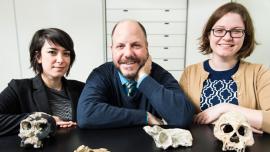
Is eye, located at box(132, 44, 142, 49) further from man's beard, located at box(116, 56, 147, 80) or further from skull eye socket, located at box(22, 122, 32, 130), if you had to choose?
skull eye socket, located at box(22, 122, 32, 130)

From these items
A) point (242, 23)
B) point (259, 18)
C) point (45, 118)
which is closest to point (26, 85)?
point (45, 118)

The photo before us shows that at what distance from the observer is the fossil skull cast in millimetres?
881

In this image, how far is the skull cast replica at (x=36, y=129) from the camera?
0.90 metres

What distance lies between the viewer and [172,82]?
1256mm

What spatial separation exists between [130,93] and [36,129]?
46cm

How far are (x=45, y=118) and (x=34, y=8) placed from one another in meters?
2.40

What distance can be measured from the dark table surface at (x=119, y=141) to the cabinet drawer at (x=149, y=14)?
217 centimetres

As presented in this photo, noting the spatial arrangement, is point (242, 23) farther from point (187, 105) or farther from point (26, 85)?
point (26, 85)

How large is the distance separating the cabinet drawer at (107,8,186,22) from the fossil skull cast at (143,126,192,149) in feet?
7.58

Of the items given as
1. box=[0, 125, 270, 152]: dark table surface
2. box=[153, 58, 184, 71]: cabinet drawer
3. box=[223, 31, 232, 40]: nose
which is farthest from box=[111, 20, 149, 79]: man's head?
box=[153, 58, 184, 71]: cabinet drawer

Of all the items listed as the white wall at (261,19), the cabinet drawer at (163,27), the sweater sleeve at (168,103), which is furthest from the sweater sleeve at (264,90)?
the cabinet drawer at (163,27)

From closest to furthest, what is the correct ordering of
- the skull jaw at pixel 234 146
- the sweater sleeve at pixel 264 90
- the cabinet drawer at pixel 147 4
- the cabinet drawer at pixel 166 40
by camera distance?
1. the skull jaw at pixel 234 146
2. the sweater sleeve at pixel 264 90
3. the cabinet drawer at pixel 147 4
4. the cabinet drawer at pixel 166 40

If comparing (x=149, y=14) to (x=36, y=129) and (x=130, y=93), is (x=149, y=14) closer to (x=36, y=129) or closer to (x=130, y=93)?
(x=130, y=93)

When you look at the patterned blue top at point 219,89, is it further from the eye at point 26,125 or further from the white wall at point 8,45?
the white wall at point 8,45
